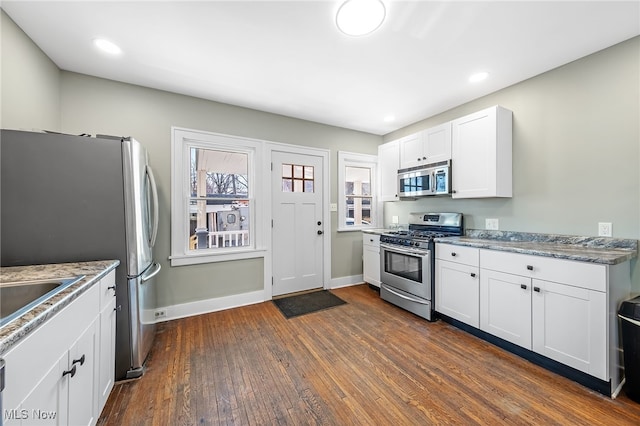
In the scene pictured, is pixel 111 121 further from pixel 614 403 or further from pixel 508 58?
pixel 614 403

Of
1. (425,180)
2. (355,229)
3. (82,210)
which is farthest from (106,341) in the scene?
(425,180)

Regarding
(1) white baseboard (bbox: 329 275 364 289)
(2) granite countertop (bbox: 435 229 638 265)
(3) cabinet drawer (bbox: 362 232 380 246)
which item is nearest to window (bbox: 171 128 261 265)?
(1) white baseboard (bbox: 329 275 364 289)

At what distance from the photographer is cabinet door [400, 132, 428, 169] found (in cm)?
342

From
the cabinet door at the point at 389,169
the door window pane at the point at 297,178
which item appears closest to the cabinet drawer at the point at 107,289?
the door window pane at the point at 297,178

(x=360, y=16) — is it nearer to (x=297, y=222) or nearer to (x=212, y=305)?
(x=297, y=222)

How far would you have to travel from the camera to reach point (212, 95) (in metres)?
2.98

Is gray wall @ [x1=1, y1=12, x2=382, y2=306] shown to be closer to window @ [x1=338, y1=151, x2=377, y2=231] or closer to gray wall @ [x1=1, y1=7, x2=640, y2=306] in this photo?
gray wall @ [x1=1, y1=7, x2=640, y2=306]

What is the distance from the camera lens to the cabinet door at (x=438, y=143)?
10.1ft

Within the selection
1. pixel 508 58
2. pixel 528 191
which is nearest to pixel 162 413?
pixel 528 191

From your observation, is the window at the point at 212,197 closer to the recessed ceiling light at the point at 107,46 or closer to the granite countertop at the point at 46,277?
the recessed ceiling light at the point at 107,46

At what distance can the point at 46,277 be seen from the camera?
136 centimetres

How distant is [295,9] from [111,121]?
2228 millimetres

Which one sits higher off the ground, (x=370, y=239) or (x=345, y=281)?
(x=370, y=239)

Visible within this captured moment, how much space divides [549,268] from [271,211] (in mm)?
2945
